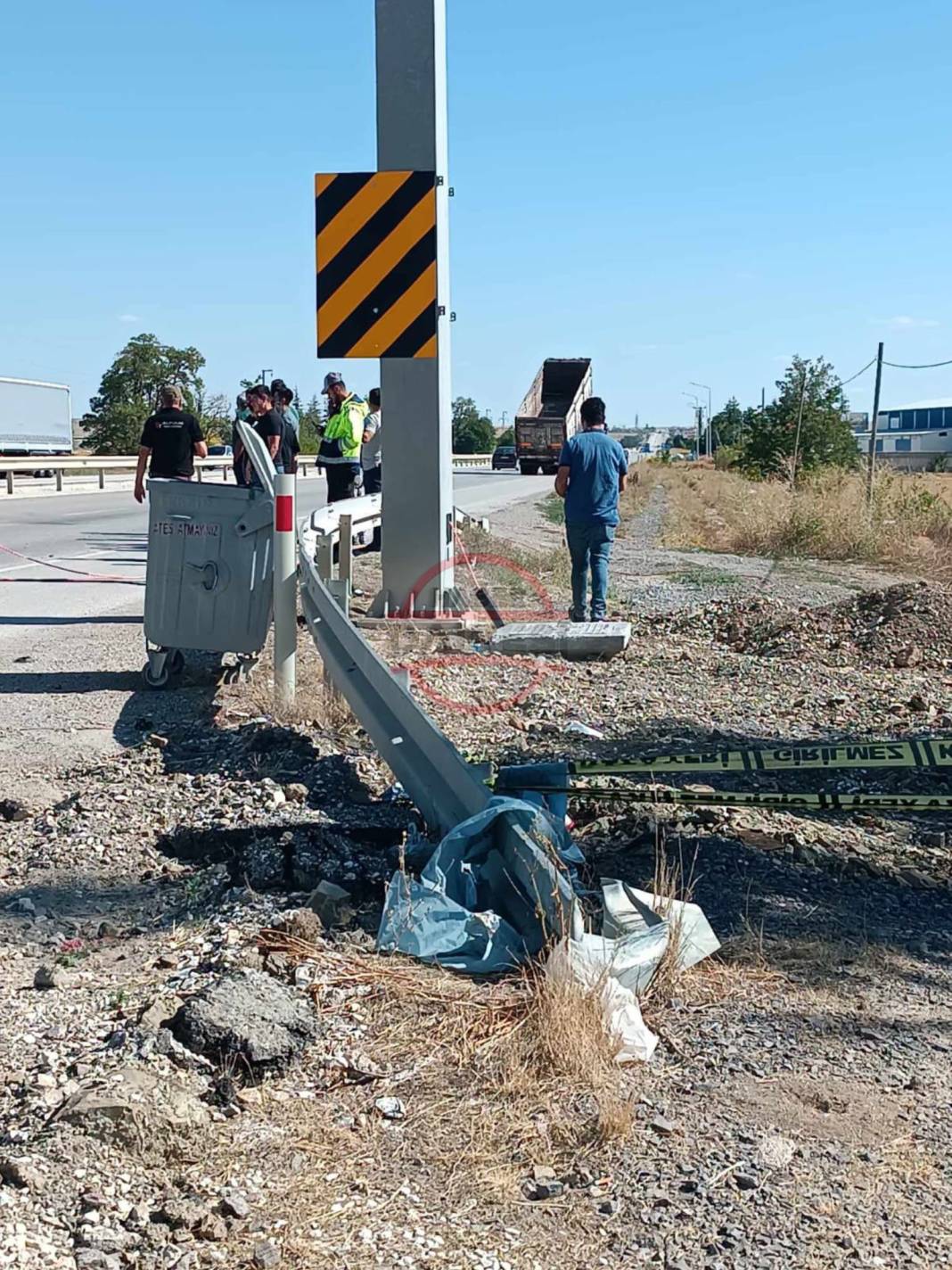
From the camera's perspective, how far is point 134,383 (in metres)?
75.9

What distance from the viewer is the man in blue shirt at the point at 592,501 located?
10.7m

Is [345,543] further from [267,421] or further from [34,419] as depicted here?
[34,419]

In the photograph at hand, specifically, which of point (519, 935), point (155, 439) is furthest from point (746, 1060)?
point (155, 439)

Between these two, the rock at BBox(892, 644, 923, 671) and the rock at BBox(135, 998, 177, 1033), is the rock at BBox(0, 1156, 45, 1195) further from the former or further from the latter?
the rock at BBox(892, 644, 923, 671)

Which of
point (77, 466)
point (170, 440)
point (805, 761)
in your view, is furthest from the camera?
point (77, 466)

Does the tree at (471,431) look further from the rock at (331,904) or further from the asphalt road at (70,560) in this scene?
the rock at (331,904)

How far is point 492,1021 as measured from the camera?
3.35 meters

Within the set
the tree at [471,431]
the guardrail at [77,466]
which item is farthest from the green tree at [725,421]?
the guardrail at [77,466]

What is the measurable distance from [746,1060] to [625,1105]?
0.45m

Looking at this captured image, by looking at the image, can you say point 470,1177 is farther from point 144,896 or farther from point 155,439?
point 155,439

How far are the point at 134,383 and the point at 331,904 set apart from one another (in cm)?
7562

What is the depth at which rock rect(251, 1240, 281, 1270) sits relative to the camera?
249 centimetres

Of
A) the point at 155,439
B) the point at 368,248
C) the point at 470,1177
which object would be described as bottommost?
the point at 470,1177

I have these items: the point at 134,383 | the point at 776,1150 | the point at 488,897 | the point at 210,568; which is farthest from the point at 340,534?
the point at 134,383
